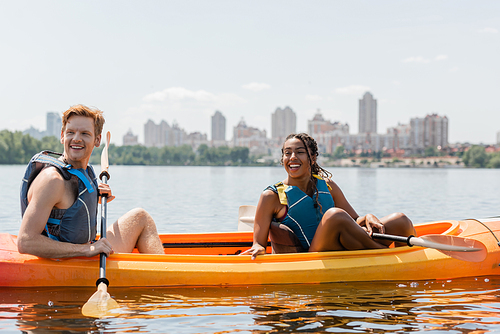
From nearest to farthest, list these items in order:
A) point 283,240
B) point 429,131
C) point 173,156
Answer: point 283,240 < point 173,156 < point 429,131

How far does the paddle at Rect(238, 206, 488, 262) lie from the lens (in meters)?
4.35

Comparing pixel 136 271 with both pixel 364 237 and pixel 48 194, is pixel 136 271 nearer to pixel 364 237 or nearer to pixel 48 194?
pixel 48 194

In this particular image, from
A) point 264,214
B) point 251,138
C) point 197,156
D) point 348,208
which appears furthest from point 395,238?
point 251,138

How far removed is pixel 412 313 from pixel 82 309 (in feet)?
7.79

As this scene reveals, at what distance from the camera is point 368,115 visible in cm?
17700

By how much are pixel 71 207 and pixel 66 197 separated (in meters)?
0.10

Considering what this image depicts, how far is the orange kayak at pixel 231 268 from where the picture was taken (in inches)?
160

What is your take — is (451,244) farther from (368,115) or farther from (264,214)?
(368,115)

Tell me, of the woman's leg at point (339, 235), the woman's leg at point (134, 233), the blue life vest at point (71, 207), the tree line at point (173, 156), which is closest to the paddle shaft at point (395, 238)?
the woman's leg at point (339, 235)

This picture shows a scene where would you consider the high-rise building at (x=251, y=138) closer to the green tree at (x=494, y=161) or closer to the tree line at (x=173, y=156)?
the tree line at (x=173, y=156)

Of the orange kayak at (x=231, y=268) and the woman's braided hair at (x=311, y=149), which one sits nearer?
the orange kayak at (x=231, y=268)

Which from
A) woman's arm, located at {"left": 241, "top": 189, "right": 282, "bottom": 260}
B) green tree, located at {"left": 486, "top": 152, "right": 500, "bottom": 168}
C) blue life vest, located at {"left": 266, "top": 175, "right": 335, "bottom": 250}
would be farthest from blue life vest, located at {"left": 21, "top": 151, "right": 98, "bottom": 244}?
green tree, located at {"left": 486, "top": 152, "right": 500, "bottom": 168}

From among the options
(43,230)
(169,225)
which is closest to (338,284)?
Result: (43,230)

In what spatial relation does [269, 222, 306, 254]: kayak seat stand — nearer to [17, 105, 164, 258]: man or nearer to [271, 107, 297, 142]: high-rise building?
[17, 105, 164, 258]: man
